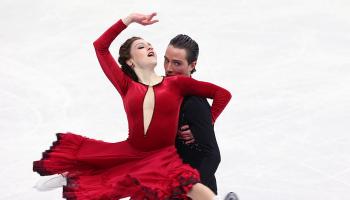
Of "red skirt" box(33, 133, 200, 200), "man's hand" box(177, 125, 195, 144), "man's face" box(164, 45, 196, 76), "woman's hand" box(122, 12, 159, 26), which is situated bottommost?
"red skirt" box(33, 133, 200, 200)

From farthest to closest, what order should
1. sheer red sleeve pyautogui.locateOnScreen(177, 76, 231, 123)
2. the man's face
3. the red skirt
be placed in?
the man's face < sheer red sleeve pyautogui.locateOnScreen(177, 76, 231, 123) < the red skirt

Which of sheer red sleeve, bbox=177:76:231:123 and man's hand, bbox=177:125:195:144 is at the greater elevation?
sheer red sleeve, bbox=177:76:231:123

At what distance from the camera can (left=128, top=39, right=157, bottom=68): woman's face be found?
13.2ft

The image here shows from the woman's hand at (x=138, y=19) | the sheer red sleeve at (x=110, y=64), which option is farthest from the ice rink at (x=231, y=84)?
the woman's hand at (x=138, y=19)

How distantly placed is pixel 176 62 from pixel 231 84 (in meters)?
2.83

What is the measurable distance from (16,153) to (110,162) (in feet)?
6.14

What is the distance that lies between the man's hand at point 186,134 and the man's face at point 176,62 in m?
0.31

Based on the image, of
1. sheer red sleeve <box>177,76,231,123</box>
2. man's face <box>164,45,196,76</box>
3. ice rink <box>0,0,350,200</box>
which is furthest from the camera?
ice rink <box>0,0,350,200</box>

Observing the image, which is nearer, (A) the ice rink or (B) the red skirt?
(B) the red skirt

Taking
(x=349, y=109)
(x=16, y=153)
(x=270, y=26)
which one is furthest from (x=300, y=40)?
(x=16, y=153)

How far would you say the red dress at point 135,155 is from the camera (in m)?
3.82

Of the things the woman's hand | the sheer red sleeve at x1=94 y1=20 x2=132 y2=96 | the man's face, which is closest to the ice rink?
the man's face

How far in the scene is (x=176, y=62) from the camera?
13.4 feet

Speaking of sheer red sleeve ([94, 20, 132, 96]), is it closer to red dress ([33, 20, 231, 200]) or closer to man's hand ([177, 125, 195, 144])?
red dress ([33, 20, 231, 200])
